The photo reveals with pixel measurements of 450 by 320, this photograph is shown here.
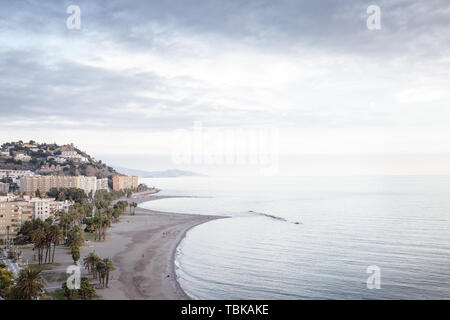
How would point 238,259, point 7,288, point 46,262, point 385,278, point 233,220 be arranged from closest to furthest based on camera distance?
point 7,288 < point 385,278 < point 46,262 < point 238,259 < point 233,220

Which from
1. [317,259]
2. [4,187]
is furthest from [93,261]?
[4,187]

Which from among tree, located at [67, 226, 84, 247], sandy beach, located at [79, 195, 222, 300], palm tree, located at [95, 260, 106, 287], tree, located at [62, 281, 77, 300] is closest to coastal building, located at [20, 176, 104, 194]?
sandy beach, located at [79, 195, 222, 300]

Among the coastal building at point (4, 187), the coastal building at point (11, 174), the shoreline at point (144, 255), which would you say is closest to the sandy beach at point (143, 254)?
the shoreline at point (144, 255)

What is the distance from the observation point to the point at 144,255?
56.7 meters

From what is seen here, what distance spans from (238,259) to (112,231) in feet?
120

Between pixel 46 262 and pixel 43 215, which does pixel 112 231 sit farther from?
pixel 46 262

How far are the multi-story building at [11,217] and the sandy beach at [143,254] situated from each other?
18.6 metres

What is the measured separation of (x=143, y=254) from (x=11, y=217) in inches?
1443

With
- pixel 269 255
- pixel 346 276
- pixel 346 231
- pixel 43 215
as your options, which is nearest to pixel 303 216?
pixel 346 231

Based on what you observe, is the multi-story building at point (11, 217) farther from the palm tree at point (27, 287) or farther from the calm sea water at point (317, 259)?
the palm tree at point (27, 287)

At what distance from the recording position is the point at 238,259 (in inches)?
2205

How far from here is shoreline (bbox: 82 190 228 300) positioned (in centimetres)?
3826

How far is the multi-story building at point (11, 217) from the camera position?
73.4 metres
